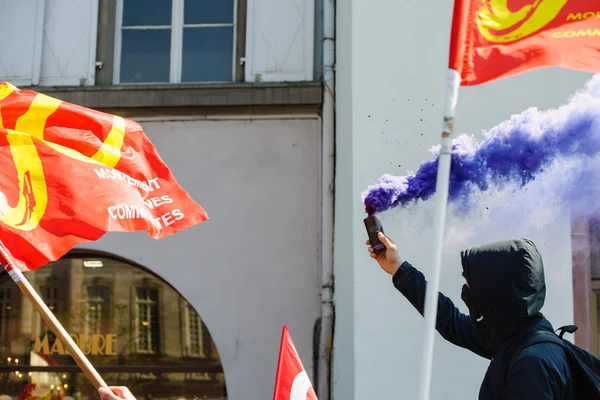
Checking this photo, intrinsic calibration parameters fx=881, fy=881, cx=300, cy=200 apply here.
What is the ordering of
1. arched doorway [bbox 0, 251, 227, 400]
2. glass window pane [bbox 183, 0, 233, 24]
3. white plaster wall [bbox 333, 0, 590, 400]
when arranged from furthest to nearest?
glass window pane [bbox 183, 0, 233, 24]
arched doorway [bbox 0, 251, 227, 400]
white plaster wall [bbox 333, 0, 590, 400]

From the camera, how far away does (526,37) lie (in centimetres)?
305

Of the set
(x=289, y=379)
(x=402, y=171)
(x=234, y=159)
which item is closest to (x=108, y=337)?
(x=234, y=159)

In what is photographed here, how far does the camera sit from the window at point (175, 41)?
7.45m

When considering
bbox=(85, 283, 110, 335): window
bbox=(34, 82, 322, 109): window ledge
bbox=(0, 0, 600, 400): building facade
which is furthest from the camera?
bbox=(85, 283, 110, 335): window

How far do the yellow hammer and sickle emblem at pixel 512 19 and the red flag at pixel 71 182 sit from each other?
68.8 inches

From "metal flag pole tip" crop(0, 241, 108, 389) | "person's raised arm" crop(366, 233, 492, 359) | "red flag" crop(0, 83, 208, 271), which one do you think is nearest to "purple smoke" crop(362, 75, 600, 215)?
"person's raised arm" crop(366, 233, 492, 359)

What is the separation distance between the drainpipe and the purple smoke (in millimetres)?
2527

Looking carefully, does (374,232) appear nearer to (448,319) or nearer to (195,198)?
(448,319)

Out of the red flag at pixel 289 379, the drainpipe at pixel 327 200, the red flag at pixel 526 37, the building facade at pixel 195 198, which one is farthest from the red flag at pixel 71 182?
the building facade at pixel 195 198

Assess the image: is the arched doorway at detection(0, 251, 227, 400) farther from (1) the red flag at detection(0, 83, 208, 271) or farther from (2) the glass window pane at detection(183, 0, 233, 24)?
(1) the red flag at detection(0, 83, 208, 271)

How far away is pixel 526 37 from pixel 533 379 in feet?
3.83

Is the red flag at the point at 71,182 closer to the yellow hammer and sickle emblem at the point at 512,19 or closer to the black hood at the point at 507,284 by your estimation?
the black hood at the point at 507,284

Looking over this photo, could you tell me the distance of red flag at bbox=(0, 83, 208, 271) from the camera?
12.8 feet

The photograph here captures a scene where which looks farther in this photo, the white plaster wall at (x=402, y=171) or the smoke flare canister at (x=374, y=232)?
the white plaster wall at (x=402, y=171)
